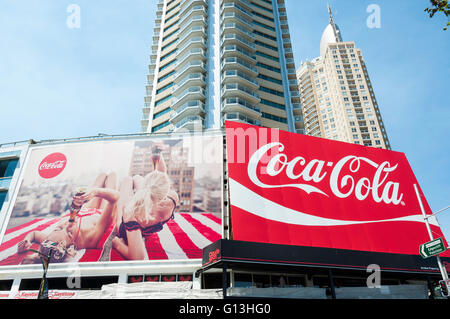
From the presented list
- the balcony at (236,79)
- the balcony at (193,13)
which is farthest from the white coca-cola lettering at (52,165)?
the balcony at (193,13)

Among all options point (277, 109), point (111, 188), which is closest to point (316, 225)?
point (111, 188)

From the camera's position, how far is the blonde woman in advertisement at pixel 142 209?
94.5ft

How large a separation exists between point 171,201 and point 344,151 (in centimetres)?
2040

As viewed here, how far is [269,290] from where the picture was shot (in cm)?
2197

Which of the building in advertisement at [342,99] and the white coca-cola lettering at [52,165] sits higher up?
the building in advertisement at [342,99]

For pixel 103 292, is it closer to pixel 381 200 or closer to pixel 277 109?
pixel 381 200

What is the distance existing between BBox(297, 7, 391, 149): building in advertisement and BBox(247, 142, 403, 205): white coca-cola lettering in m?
80.3

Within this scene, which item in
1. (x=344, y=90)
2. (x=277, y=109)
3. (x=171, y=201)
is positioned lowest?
(x=171, y=201)

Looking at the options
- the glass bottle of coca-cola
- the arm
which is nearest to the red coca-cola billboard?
the arm

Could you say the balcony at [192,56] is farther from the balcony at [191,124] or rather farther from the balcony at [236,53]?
the balcony at [191,124]

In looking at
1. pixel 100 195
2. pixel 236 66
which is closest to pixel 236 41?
pixel 236 66

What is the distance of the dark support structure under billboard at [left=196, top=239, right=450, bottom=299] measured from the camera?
21516 millimetres

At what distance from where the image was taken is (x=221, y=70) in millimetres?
56656

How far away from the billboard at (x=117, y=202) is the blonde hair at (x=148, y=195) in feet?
0.34
